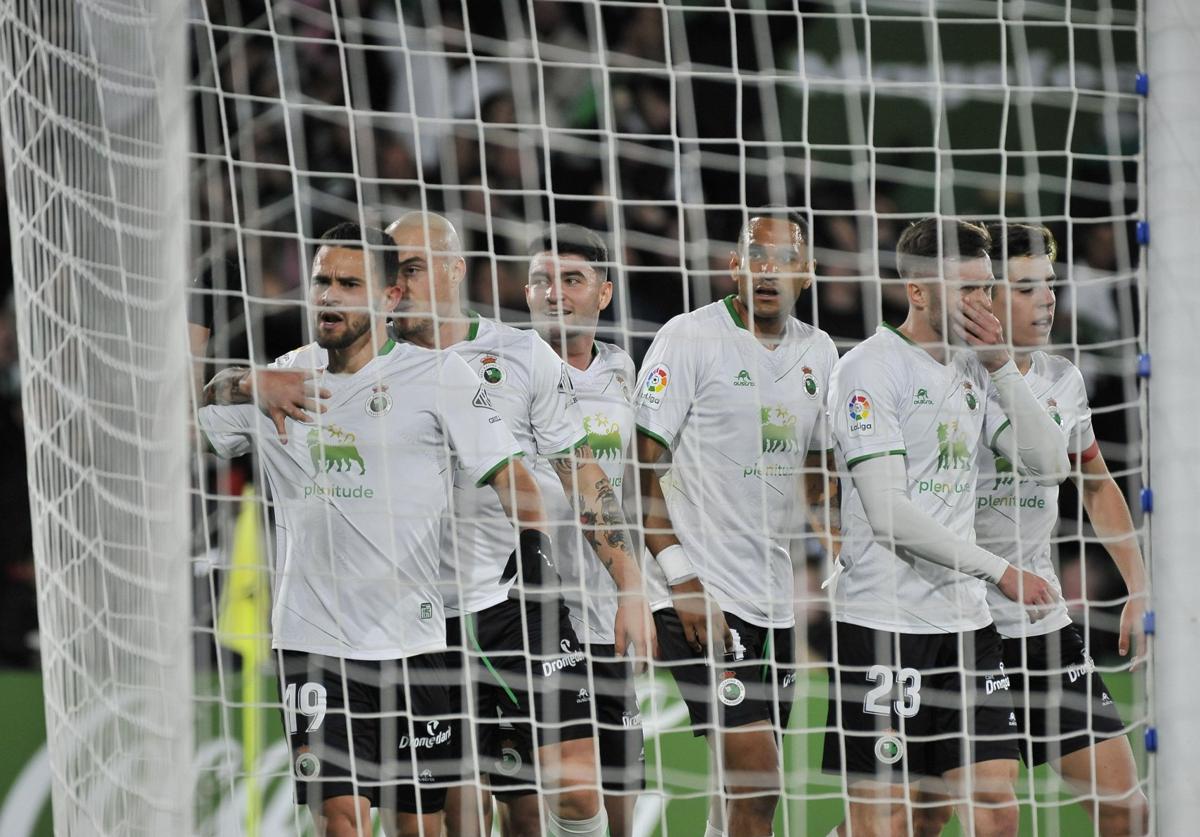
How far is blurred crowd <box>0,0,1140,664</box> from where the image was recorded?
14.6 ft

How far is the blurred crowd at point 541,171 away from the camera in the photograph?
4.45 metres

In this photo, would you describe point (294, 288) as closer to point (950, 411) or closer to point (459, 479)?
point (459, 479)

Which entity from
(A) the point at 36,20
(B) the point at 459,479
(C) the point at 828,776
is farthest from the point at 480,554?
(A) the point at 36,20

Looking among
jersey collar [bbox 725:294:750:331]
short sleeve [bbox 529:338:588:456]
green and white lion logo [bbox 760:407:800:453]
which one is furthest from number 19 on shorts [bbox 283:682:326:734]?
jersey collar [bbox 725:294:750:331]

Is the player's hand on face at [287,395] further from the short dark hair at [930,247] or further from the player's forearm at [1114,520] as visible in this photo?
the player's forearm at [1114,520]

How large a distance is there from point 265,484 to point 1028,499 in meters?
1.77

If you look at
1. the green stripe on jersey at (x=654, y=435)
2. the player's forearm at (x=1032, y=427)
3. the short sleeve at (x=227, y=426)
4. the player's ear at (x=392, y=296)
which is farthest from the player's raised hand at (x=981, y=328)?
the short sleeve at (x=227, y=426)

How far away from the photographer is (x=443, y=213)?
13.3 ft

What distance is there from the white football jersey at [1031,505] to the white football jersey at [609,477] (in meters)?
0.84

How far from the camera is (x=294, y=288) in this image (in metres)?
5.16

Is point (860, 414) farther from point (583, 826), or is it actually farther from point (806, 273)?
point (583, 826)

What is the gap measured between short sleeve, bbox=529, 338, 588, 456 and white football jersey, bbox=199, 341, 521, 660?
0.21 metres

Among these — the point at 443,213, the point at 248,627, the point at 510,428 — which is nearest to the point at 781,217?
the point at 510,428

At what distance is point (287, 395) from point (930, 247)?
143 cm
